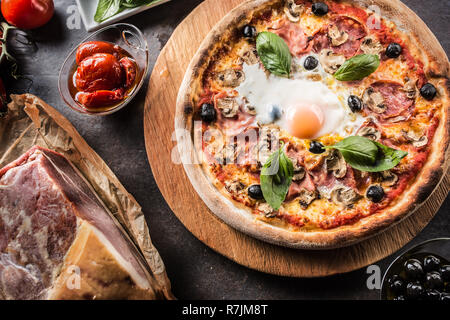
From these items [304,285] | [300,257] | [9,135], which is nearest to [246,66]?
[300,257]

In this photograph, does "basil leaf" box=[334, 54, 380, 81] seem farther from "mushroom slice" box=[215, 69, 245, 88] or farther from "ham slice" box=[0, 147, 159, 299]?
"ham slice" box=[0, 147, 159, 299]

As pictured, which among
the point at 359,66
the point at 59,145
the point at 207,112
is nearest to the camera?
the point at 359,66

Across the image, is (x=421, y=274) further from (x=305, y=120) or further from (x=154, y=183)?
(x=154, y=183)

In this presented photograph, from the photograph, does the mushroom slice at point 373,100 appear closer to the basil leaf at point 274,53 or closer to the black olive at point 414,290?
the basil leaf at point 274,53

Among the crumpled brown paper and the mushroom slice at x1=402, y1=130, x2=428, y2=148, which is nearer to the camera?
the mushroom slice at x1=402, y1=130, x2=428, y2=148

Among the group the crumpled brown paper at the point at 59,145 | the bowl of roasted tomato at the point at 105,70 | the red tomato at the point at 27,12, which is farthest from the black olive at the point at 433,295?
the red tomato at the point at 27,12

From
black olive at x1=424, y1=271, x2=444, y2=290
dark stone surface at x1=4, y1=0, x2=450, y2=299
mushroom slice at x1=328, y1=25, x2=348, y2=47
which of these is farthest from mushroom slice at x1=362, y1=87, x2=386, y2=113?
black olive at x1=424, y1=271, x2=444, y2=290

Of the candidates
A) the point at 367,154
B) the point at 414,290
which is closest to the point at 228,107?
the point at 367,154
